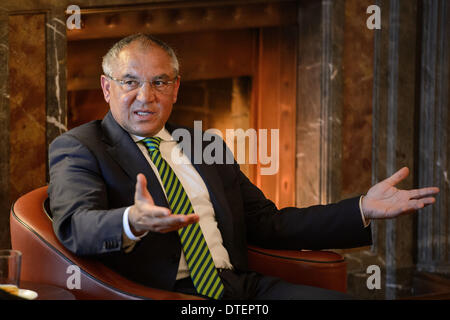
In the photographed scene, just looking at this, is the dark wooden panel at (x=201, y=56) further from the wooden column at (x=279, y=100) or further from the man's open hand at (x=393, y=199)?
the man's open hand at (x=393, y=199)

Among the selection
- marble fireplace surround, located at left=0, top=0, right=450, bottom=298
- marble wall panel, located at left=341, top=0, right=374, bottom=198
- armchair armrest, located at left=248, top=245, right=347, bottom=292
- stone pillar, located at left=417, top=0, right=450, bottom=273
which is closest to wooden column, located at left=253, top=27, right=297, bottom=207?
marble fireplace surround, located at left=0, top=0, right=450, bottom=298

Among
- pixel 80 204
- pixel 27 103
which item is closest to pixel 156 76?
pixel 80 204

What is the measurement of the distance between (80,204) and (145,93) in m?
0.48

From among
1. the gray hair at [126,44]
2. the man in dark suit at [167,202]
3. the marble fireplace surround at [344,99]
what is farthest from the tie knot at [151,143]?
the marble fireplace surround at [344,99]

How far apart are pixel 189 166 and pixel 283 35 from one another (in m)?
2.03

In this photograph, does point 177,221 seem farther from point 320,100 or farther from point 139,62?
point 320,100

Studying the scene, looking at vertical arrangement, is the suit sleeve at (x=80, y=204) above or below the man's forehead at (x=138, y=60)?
below

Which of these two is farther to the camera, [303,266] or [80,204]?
[303,266]

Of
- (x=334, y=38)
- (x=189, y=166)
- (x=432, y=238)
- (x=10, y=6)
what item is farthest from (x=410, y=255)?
(x=10, y=6)

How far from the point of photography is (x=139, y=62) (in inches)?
75.7

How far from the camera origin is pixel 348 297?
1.82 meters

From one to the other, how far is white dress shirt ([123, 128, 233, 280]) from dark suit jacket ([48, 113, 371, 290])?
0.09 ft

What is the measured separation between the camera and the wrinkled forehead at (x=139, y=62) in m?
1.92

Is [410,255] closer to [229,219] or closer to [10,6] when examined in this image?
[229,219]
